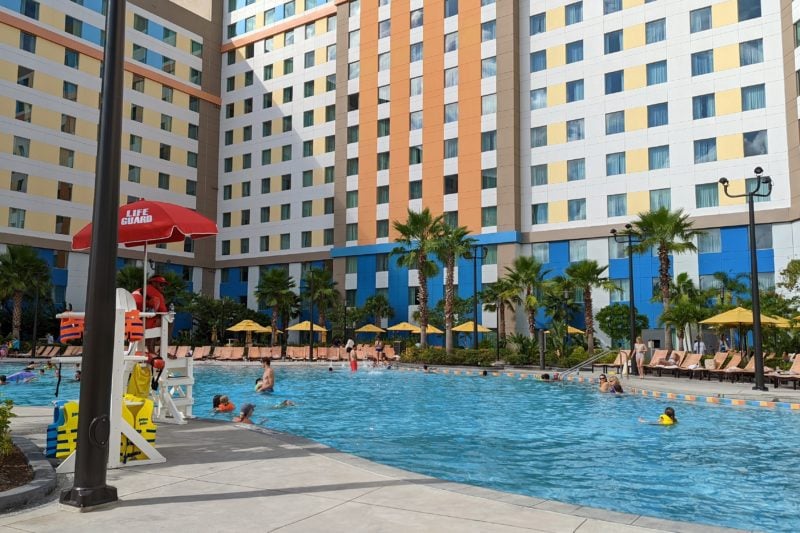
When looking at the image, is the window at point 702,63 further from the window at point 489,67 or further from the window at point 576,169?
the window at point 489,67

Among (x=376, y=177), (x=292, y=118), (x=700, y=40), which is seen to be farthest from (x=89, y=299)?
(x=292, y=118)

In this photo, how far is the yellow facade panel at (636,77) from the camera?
155 feet

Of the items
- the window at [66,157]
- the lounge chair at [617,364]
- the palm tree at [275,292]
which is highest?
the window at [66,157]

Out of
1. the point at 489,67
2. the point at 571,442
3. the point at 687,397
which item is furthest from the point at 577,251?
the point at 571,442

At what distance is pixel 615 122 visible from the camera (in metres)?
48.1

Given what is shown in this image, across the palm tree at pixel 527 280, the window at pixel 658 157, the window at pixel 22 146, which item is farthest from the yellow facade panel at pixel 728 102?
the window at pixel 22 146

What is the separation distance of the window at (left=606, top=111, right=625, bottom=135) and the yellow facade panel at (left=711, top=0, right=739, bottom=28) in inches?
325

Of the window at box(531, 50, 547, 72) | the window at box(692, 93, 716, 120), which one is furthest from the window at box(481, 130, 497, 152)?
the window at box(692, 93, 716, 120)

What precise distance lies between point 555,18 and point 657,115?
11.6m

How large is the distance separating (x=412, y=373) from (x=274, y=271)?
82.9ft

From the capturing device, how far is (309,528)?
5.33m

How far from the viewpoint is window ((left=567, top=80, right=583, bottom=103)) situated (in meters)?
49.7

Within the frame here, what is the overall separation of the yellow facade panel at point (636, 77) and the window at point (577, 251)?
1173cm

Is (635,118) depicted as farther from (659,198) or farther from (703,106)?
(659,198)
